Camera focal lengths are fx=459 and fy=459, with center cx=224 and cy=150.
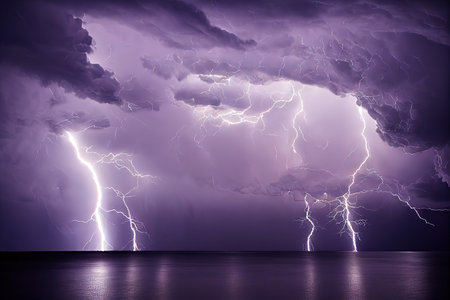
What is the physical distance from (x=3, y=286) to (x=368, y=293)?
33.4 feet

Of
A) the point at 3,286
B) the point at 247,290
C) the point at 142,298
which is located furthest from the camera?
the point at 3,286

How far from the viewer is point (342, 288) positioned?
1254cm

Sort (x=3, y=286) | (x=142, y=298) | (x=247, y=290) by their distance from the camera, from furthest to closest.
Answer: (x=3, y=286), (x=247, y=290), (x=142, y=298)

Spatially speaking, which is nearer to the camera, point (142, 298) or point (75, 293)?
point (142, 298)

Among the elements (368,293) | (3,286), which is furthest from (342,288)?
(3,286)

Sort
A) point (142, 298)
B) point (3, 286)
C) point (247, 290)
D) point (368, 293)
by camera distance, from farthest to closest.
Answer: point (3, 286) < point (247, 290) < point (368, 293) < point (142, 298)

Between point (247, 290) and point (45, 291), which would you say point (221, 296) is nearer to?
point (247, 290)

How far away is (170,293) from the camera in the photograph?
1147 centimetres

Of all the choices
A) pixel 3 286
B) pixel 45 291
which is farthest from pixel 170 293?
pixel 3 286

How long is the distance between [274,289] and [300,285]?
4.83 ft

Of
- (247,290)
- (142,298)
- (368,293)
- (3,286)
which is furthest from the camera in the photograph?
(3,286)

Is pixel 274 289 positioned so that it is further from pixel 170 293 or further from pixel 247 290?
pixel 170 293

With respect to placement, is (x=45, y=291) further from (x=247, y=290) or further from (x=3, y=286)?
(x=247, y=290)

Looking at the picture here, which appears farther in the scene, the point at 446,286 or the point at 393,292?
the point at 446,286
